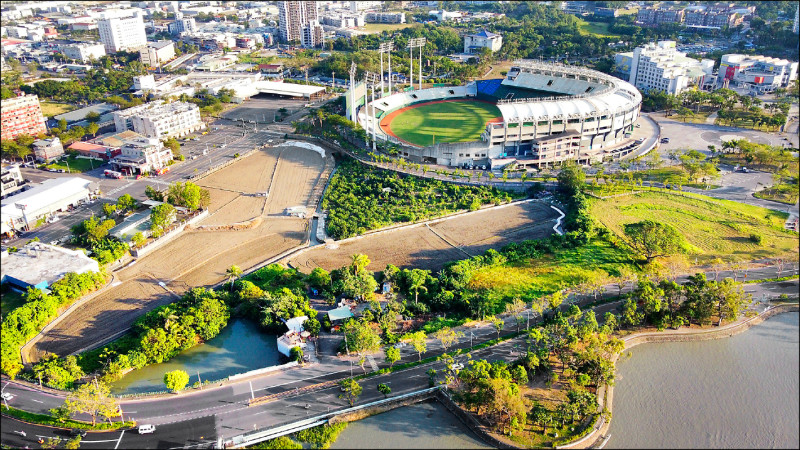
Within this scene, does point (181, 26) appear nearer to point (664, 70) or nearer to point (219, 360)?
point (664, 70)

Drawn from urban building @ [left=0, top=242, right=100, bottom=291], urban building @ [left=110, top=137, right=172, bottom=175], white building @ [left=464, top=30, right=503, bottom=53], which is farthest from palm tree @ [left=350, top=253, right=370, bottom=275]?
white building @ [left=464, top=30, right=503, bottom=53]

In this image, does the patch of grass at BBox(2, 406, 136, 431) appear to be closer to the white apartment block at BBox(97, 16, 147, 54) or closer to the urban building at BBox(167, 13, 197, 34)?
the white apartment block at BBox(97, 16, 147, 54)

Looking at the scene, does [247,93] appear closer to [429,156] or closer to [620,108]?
[429,156]

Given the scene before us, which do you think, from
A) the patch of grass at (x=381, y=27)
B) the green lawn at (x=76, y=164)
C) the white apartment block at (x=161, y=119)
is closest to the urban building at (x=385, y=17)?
the patch of grass at (x=381, y=27)

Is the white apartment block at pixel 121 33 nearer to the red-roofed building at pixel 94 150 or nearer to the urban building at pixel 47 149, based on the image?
the red-roofed building at pixel 94 150

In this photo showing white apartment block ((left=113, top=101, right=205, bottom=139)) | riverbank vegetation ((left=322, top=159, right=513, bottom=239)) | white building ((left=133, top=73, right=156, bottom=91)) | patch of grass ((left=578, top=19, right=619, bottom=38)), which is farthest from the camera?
patch of grass ((left=578, top=19, right=619, bottom=38))

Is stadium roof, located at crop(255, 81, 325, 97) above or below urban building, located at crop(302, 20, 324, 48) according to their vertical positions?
below

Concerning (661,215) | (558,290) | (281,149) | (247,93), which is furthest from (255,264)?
(247,93)

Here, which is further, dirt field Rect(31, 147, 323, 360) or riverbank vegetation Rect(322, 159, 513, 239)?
riverbank vegetation Rect(322, 159, 513, 239)
